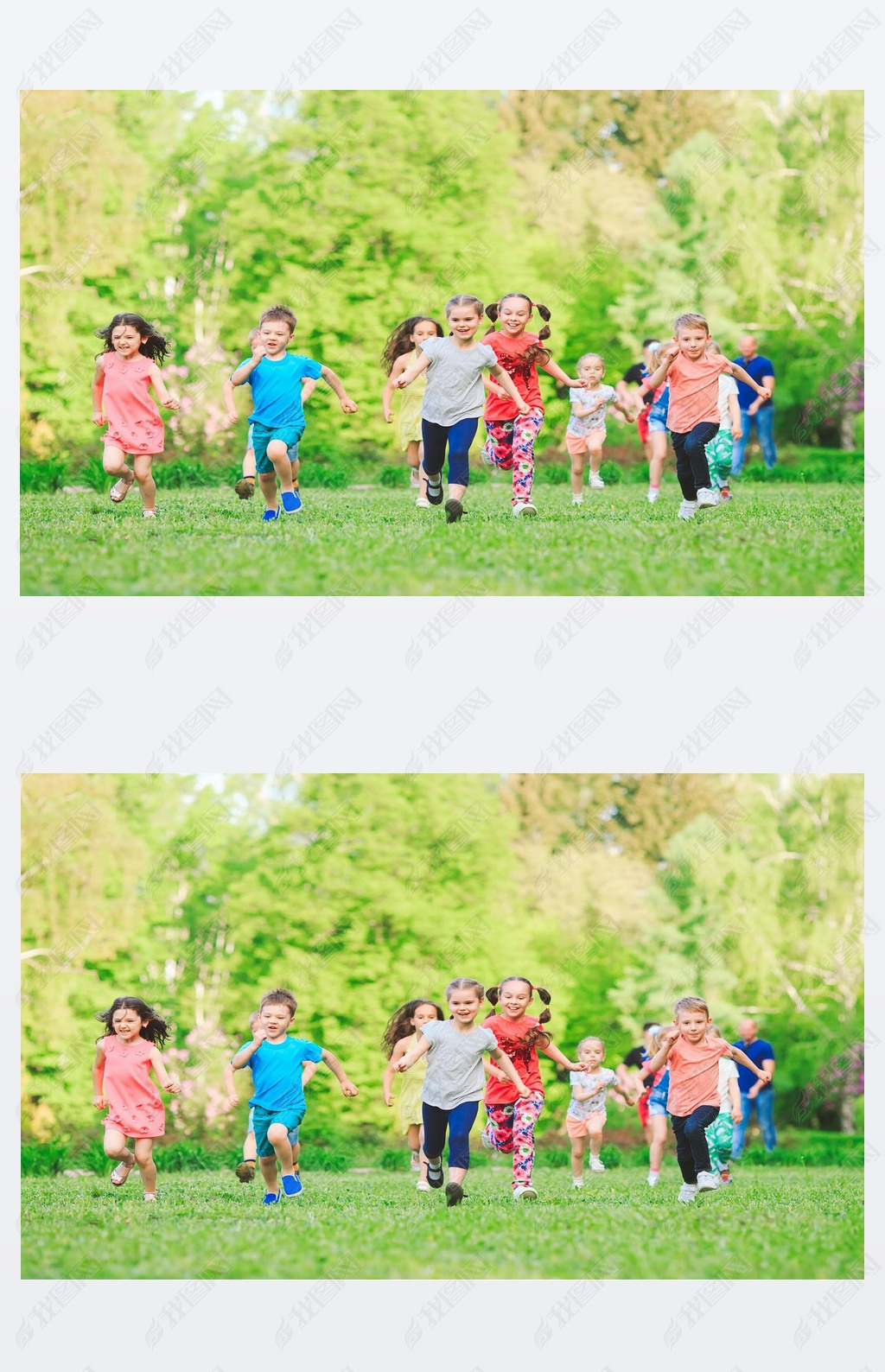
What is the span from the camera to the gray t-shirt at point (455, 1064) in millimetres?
14047

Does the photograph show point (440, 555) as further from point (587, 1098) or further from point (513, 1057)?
point (587, 1098)

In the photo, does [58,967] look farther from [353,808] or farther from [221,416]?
[221,416]

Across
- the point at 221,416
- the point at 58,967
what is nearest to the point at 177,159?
the point at 221,416

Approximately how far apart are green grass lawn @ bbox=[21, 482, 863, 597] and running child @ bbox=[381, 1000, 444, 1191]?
3.20m

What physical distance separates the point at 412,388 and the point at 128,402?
313 centimetres

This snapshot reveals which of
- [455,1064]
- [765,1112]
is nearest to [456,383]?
[455,1064]

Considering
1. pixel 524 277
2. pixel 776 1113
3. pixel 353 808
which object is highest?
pixel 524 277

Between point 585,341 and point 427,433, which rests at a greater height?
point 585,341

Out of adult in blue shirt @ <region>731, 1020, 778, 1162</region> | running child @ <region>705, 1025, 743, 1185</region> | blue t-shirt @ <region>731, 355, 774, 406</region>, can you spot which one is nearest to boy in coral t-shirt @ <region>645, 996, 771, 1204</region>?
running child @ <region>705, 1025, 743, 1185</region>

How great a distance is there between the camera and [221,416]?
68.0 ft

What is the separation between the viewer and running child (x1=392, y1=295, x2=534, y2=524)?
1592 centimetres

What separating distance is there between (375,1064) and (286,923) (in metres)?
1.52

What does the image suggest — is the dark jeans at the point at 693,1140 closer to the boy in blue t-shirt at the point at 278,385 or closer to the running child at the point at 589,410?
the boy in blue t-shirt at the point at 278,385

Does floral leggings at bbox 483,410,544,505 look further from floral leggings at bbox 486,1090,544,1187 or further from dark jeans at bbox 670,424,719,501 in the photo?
floral leggings at bbox 486,1090,544,1187
